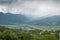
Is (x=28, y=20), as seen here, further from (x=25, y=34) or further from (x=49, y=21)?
(x=49, y=21)

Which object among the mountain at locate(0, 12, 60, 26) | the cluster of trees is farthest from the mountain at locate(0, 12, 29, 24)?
the cluster of trees

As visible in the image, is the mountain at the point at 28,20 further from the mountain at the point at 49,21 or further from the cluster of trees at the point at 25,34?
the cluster of trees at the point at 25,34

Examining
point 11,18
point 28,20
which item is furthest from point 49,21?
point 11,18

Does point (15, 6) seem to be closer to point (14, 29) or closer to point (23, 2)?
point (23, 2)

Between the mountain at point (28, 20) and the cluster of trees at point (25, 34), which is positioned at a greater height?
the mountain at point (28, 20)

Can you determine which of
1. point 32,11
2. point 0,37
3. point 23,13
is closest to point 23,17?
point 23,13

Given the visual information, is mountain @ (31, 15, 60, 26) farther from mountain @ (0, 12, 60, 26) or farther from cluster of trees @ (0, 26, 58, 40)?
cluster of trees @ (0, 26, 58, 40)

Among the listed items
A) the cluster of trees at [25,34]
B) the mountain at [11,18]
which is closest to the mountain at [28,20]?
the mountain at [11,18]

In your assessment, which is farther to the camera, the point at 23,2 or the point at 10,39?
the point at 23,2
